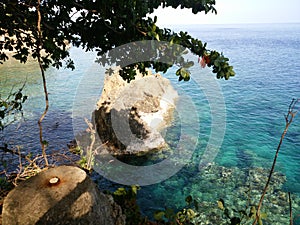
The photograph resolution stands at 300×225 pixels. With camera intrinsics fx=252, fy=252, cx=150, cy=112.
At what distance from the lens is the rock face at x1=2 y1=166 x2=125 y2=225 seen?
4.61m

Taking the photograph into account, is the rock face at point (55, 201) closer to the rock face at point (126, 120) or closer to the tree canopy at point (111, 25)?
the tree canopy at point (111, 25)

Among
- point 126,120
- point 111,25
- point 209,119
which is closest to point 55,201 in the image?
point 111,25

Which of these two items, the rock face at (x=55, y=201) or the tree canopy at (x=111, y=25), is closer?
the rock face at (x=55, y=201)

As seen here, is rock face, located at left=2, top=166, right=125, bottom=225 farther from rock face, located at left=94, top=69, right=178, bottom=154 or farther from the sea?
rock face, located at left=94, top=69, right=178, bottom=154

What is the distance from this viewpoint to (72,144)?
23.1 meters

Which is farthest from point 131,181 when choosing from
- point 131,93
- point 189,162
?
point 131,93

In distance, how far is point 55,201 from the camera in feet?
15.4

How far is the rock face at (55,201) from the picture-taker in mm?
4613

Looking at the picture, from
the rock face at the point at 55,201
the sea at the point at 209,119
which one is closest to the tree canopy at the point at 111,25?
the sea at the point at 209,119

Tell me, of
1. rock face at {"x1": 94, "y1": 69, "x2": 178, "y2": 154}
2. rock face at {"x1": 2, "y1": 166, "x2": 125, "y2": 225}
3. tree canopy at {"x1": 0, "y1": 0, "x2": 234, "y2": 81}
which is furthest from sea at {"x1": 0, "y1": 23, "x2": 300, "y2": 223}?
rock face at {"x1": 2, "y1": 166, "x2": 125, "y2": 225}

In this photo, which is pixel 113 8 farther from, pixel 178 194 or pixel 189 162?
pixel 189 162

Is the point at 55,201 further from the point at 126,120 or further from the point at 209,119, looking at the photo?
the point at 209,119

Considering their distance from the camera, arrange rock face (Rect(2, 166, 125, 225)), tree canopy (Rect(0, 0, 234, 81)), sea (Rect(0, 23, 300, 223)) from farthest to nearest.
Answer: sea (Rect(0, 23, 300, 223))
tree canopy (Rect(0, 0, 234, 81))
rock face (Rect(2, 166, 125, 225))

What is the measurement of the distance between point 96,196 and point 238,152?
1967 centimetres
